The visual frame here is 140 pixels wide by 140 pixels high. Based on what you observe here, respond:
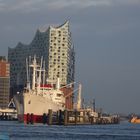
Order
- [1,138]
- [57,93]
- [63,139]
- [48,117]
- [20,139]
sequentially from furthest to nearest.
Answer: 1. [57,93]
2. [48,117]
3. [63,139]
4. [20,139]
5. [1,138]

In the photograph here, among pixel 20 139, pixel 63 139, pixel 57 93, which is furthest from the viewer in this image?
pixel 57 93

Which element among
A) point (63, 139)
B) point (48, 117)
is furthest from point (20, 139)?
point (48, 117)

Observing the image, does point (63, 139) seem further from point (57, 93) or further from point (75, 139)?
point (57, 93)

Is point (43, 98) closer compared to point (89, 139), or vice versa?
point (89, 139)

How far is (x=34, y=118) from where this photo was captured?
19000 centimetres

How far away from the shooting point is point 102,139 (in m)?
111

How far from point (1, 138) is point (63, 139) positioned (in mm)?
37505

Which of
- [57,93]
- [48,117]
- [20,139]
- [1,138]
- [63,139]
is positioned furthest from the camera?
[57,93]

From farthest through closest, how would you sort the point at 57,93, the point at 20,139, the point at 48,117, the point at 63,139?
the point at 57,93, the point at 48,117, the point at 63,139, the point at 20,139

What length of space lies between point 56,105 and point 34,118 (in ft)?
31.7

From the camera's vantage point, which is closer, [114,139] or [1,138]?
[1,138]

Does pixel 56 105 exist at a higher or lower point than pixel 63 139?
higher

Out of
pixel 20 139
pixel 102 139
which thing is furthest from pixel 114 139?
pixel 20 139

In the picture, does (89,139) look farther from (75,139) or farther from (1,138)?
(1,138)
